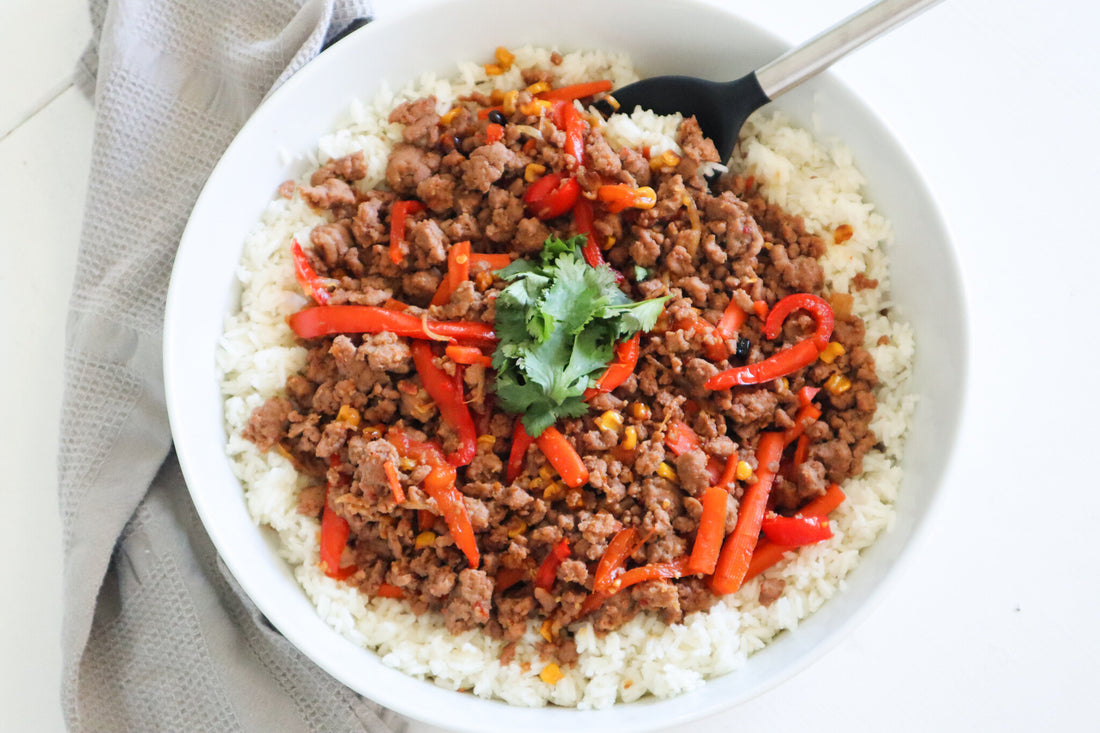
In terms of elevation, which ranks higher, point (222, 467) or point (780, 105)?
point (780, 105)

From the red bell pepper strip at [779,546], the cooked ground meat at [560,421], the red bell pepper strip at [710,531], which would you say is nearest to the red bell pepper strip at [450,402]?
the cooked ground meat at [560,421]

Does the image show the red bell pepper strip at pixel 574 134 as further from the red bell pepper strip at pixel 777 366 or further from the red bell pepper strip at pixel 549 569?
the red bell pepper strip at pixel 549 569

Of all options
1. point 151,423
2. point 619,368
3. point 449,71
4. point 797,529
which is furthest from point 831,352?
point 151,423

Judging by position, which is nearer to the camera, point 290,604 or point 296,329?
point 290,604

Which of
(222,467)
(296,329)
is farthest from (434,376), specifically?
(222,467)

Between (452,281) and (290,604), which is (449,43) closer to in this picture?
(452,281)

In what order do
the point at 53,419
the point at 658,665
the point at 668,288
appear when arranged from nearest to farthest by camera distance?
the point at 658,665 → the point at 668,288 → the point at 53,419
